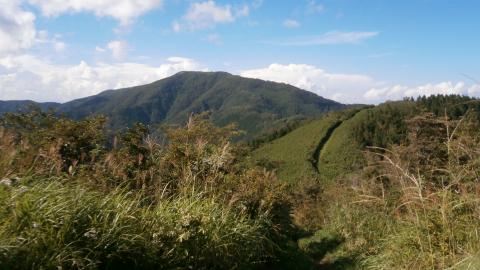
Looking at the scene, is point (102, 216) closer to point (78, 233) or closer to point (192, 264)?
point (78, 233)

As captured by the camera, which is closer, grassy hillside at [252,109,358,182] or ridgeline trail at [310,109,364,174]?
grassy hillside at [252,109,358,182]

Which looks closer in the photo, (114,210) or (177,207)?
(114,210)

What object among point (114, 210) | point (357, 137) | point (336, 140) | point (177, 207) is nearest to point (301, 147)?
point (336, 140)

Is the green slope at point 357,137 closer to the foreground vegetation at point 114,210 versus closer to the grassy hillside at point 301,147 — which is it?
the grassy hillside at point 301,147

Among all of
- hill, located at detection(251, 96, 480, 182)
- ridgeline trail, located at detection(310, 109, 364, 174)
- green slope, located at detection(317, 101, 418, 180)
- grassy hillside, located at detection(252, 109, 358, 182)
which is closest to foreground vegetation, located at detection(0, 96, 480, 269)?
hill, located at detection(251, 96, 480, 182)

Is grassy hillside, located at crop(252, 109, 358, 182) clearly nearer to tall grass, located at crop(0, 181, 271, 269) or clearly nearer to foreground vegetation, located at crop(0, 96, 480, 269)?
foreground vegetation, located at crop(0, 96, 480, 269)

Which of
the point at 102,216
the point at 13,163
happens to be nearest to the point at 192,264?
the point at 102,216

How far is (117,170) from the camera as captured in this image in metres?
6.16

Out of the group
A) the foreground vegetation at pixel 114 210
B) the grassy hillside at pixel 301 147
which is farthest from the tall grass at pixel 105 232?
the grassy hillside at pixel 301 147

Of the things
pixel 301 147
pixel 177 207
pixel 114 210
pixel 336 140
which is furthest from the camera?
pixel 301 147

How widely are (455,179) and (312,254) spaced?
8.07 metres

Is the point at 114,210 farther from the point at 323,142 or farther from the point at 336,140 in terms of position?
the point at 323,142

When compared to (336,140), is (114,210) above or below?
above

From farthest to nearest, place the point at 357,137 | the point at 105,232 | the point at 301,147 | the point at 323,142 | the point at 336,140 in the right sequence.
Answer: the point at 323,142 < the point at 301,147 < the point at 336,140 < the point at 357,137 < the point at 105,232
